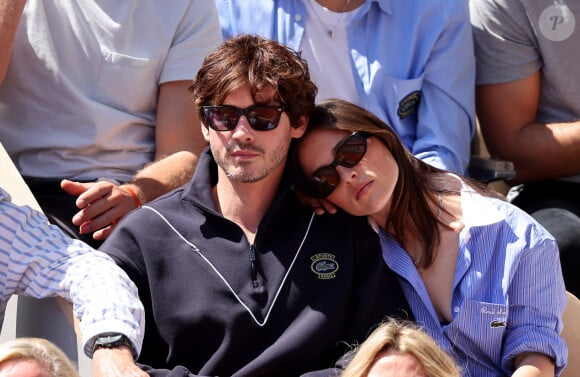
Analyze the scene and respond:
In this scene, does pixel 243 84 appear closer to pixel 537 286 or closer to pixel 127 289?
pixel 127 289

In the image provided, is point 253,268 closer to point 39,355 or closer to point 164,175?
point 164,175

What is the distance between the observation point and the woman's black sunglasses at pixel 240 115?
2.94 metres

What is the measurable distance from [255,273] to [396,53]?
4.09 feet

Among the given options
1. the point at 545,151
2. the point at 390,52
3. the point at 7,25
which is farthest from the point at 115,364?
the point at 545,151

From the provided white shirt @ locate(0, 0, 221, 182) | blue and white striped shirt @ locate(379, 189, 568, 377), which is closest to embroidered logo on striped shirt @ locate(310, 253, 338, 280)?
blue and white striped shirt @ locate(379, 189, 568, 377)

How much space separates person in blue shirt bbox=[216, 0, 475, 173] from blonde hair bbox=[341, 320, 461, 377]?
55.3 inches

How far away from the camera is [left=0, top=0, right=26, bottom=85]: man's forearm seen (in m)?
3.23

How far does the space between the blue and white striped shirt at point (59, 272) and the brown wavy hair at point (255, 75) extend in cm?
55

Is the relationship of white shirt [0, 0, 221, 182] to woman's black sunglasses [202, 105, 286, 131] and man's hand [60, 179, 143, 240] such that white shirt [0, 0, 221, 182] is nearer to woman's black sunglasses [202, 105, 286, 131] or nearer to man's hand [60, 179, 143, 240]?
man's hand [60, 179, 143, 240]

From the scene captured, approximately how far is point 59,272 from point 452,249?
107 cm

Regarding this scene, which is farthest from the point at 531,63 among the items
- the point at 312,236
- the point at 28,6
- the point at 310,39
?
the point at 28,6

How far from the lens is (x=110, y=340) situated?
8.26ft

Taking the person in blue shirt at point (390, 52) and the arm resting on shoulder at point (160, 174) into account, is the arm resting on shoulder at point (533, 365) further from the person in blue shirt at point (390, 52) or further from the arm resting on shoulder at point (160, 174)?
the arm resting on shoulder at point (160, 174)

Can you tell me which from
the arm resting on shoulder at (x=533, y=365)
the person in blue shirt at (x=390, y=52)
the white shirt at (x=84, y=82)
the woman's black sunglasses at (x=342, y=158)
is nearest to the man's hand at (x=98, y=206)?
the white shirt at (x=84, y=82)
